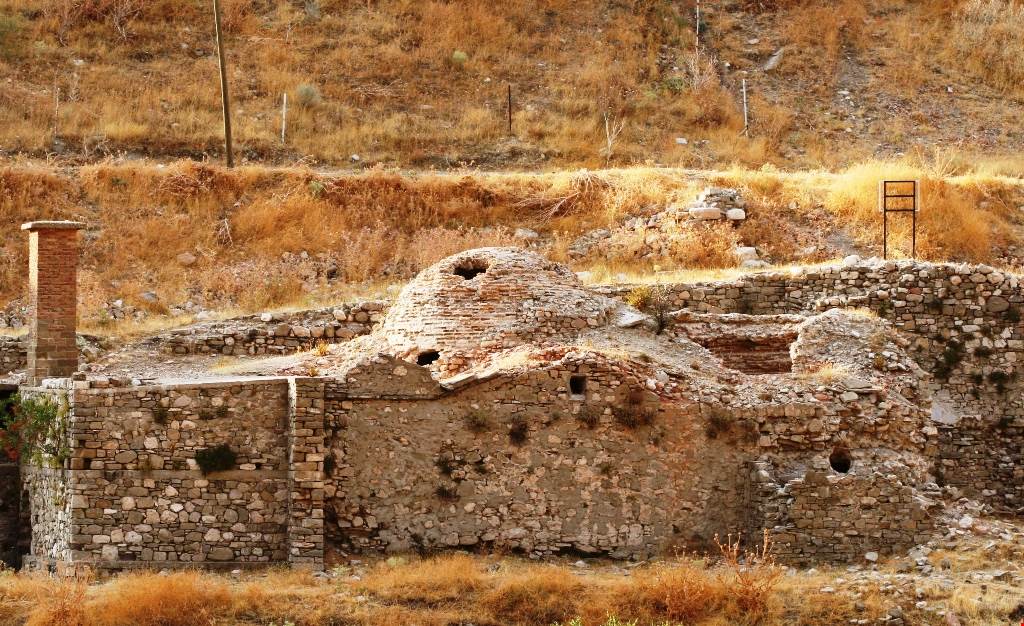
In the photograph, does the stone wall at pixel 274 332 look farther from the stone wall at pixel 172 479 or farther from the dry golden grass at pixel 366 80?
the dry golden grass at pixel 366 80

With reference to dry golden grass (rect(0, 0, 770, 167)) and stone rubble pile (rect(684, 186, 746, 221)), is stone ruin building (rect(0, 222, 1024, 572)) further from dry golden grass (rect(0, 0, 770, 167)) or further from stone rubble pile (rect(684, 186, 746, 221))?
dry golden grass (rect(0, 0, 770, 167))

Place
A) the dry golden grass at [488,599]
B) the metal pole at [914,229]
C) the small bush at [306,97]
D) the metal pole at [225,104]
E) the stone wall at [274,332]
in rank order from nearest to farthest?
the dry golden grass at [488,599] < the stone wall at [274,332] < the metal pole at [914,229] < the metal pole at [225,104] < the small bush at [306,97]

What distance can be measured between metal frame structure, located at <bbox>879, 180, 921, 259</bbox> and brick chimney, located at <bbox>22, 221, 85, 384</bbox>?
14.3 metres

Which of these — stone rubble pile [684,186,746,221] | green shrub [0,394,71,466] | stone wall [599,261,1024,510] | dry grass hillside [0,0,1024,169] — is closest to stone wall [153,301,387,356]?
stone wall [599,261,1024,510]

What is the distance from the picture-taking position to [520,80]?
1636 inches

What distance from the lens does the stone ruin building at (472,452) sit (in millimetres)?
18297

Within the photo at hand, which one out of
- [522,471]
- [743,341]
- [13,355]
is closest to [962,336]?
[743,341]

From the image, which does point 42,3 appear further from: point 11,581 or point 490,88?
point 11,581

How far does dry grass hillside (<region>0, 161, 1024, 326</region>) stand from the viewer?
28.9m

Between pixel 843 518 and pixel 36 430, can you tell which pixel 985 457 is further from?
pixel 36 430

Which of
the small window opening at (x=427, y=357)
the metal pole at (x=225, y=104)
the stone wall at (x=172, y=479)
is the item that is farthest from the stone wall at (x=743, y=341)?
the metal pole at (x=225, y=104)

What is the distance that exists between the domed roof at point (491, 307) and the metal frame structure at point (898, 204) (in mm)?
7920

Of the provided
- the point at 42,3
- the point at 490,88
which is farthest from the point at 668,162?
the point at 42,3

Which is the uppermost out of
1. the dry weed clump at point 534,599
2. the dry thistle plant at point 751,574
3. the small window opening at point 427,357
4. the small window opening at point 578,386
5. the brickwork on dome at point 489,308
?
the brickwork on dome at point 489,308
